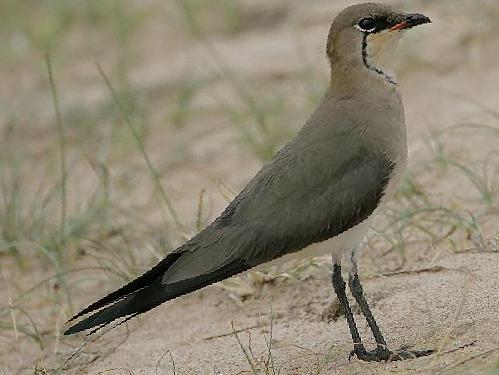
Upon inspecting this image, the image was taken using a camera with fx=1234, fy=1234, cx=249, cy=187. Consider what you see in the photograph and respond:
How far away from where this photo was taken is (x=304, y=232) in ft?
11.3

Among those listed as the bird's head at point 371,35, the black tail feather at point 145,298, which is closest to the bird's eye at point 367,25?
the bird's head at point 371,35

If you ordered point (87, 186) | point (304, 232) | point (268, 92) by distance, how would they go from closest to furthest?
point (304, 232), point (87, 186), point (268, 92)

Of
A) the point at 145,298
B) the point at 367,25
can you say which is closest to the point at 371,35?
the point at 367,25

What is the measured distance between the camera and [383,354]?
3473 millimetres

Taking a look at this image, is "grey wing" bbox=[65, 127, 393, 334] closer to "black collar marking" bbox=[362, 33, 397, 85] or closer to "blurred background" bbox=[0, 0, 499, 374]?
"black collar marking" bbox=[362, 33, 397, 85]

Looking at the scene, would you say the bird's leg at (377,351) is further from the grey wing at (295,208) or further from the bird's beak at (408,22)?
the bird's beak at (408,22)

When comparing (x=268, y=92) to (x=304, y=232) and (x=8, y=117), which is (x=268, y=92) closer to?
(x=8, y=117)

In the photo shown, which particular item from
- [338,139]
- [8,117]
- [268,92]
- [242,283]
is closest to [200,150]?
[268,92]

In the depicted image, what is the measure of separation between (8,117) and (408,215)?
3.16 metres

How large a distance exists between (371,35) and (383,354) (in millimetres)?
987

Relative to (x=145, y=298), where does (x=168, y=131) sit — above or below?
above

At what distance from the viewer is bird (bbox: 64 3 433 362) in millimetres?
3432

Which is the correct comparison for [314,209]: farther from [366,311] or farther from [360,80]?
[360,80]

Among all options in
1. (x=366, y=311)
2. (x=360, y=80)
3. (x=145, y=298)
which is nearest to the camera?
(x=145, y=298)
